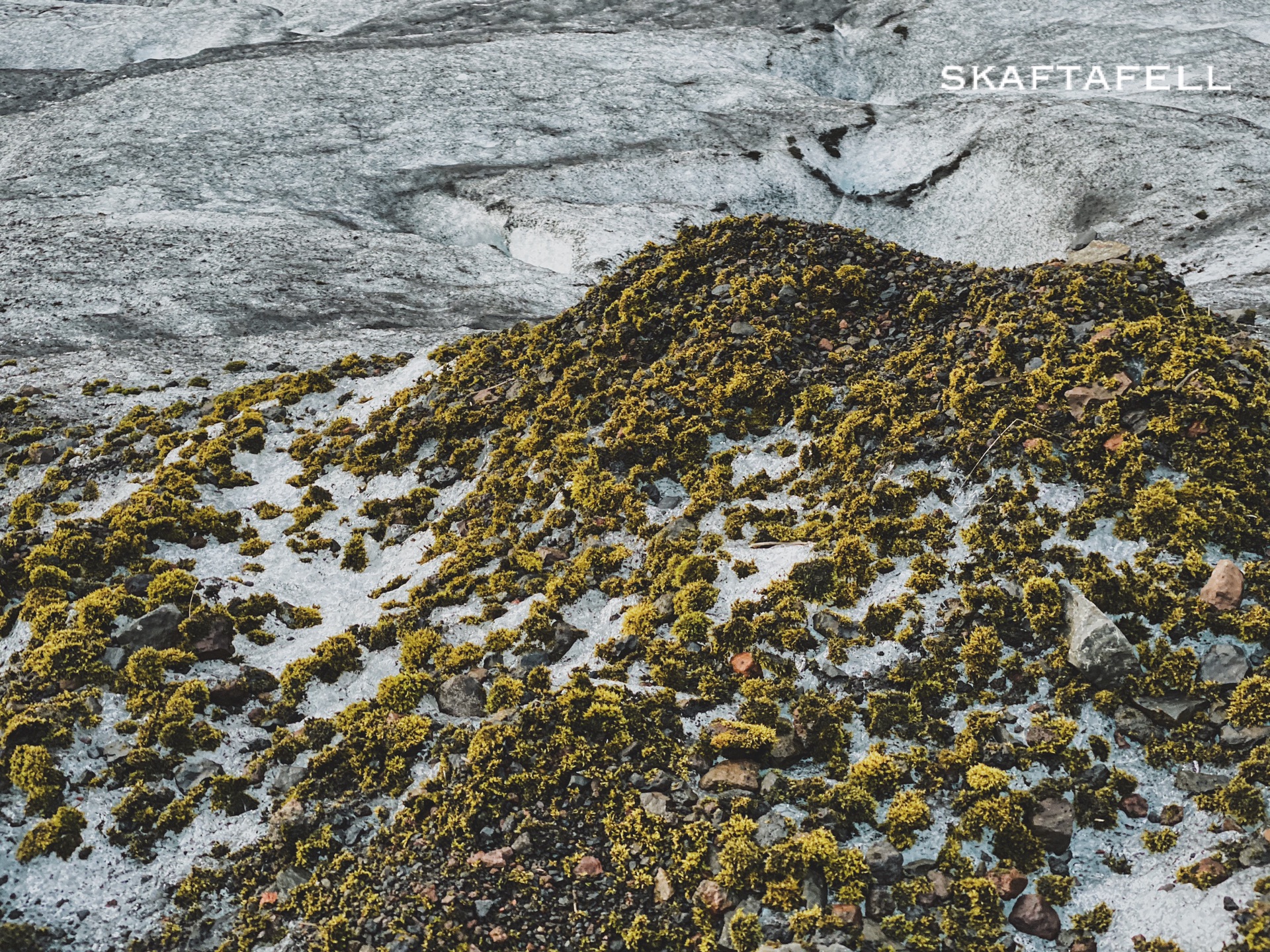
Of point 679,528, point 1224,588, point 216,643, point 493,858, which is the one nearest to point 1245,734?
point 1224,588

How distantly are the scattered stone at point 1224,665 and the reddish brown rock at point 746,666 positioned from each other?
6.28 metres

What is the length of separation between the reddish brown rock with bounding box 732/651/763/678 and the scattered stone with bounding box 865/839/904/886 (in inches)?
131

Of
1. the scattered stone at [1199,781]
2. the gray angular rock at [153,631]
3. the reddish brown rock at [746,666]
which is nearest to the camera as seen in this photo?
the scattered stone at [1199,781]

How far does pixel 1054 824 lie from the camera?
403 inches

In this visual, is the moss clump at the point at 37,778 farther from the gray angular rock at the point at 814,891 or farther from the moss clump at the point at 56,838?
the gray angular rock at the point at 814,891

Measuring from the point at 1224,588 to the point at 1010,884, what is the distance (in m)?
5.76

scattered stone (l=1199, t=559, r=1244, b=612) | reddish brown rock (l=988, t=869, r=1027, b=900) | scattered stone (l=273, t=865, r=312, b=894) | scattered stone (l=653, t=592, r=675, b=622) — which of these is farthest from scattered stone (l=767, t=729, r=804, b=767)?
scattered stone (l=273, t=865, r=312, b=894)

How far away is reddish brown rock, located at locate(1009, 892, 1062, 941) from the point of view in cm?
948

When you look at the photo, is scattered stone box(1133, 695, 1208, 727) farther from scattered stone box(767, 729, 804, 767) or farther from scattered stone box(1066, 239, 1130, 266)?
scattered stone box(1066, 239, 1130, 266)

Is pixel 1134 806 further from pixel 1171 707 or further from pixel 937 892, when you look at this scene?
pixel 937 892

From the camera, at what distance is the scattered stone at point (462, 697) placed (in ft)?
45.2

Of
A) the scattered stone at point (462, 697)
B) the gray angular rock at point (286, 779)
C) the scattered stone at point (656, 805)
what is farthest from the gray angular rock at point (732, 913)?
the gray angular rock at point (286, 779)

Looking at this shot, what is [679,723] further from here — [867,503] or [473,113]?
[473,113]

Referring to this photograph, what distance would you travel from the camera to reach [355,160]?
55.8 meters
